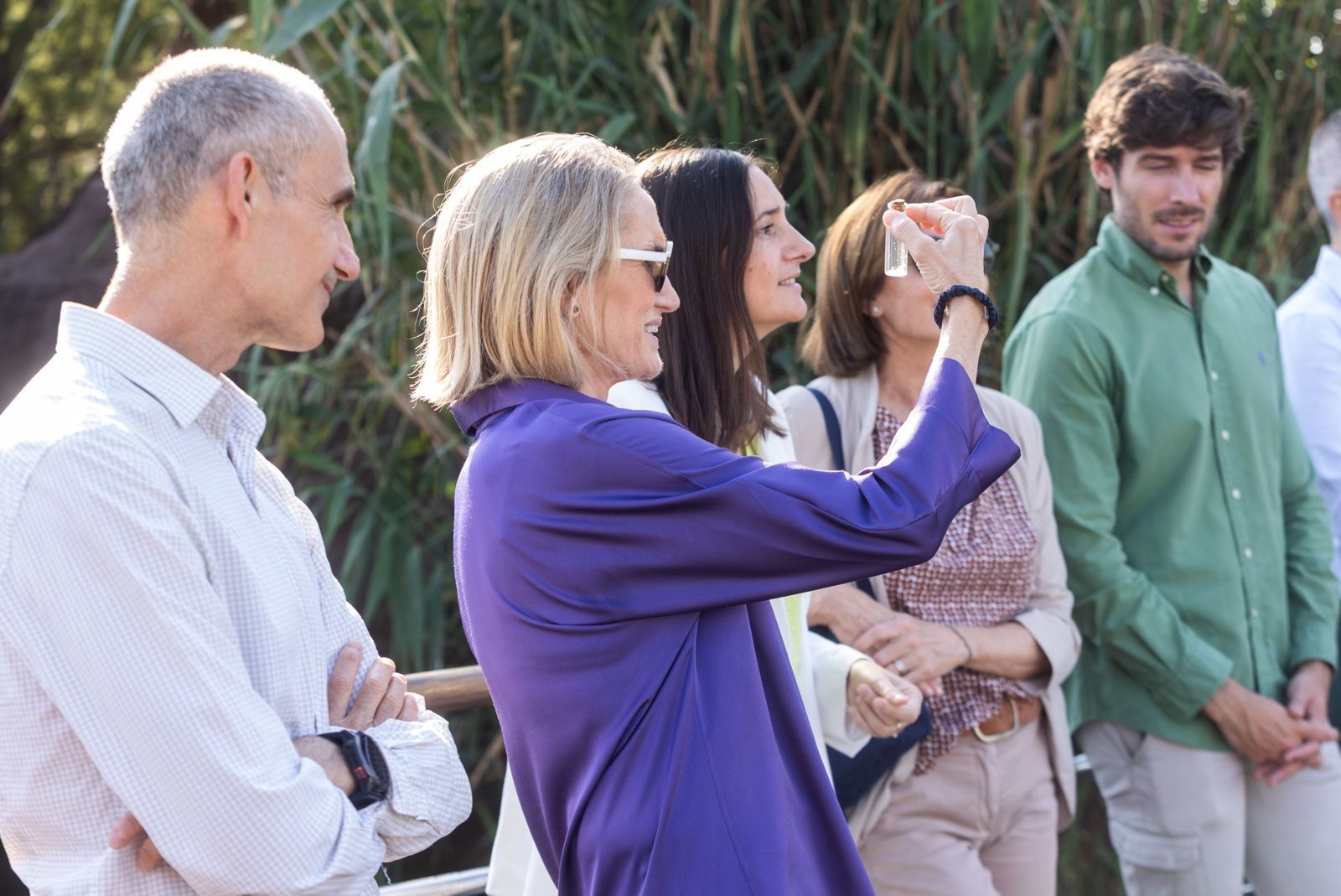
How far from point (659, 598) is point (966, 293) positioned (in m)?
0.56

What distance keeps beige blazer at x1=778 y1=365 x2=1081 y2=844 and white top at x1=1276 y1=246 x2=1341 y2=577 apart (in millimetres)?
911

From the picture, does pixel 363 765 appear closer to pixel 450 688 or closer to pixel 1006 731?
pixel 450 688

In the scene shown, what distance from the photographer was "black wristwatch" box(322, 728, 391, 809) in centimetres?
143

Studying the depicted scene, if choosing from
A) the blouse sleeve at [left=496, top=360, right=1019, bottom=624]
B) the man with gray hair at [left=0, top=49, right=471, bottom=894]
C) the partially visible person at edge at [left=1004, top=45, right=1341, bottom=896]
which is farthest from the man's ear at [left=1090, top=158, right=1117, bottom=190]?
the man with gray hair at [left=0, top=49, right=471, bottom=894]

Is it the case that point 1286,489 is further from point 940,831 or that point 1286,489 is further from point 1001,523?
point 940,831

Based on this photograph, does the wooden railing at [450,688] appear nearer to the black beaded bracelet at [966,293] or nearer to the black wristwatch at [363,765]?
the black wristwatch at [363,765]

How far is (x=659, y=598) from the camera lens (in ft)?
5.11

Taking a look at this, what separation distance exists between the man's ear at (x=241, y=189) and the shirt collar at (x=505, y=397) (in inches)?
14.2

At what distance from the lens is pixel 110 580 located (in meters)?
1.26

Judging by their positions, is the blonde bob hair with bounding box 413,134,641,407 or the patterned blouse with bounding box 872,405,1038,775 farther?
the patterned blouse with bounding box 872,405,1038,775

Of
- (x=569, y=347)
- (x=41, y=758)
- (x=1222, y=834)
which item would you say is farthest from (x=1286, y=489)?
(x=41, y=758)

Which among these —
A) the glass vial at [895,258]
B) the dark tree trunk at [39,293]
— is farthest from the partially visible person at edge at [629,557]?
the dark tree trunk at [39,293]

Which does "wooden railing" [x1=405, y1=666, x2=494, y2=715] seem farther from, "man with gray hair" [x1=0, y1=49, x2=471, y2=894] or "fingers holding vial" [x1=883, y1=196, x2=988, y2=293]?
"fingers holding vial" [x1=883, y1=196, x2=988, y2=293]

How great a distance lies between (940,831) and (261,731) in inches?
59.1
